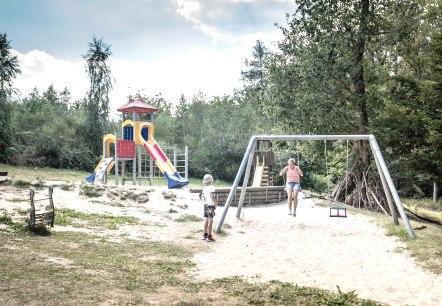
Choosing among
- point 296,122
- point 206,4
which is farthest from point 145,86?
point 296,122

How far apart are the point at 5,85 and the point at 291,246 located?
25.3m

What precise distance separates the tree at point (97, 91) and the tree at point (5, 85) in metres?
6.26

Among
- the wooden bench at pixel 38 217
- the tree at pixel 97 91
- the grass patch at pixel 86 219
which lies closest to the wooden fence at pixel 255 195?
the grass patch at pixel 86 219

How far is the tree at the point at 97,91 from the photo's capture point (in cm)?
3291

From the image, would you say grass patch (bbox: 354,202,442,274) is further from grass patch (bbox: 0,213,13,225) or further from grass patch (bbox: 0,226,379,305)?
grass patch (bbox: 0,213,13,225)

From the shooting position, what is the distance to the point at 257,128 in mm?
36031

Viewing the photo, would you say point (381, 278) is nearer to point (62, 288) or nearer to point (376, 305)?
point (376, 305)

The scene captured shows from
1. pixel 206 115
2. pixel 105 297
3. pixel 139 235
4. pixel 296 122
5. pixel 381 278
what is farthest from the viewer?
pixel 206 115

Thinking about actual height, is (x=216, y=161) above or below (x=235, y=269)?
above

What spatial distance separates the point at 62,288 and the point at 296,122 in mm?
14907

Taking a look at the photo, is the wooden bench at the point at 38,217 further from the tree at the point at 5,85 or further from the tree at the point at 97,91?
the tree at the point at 97,91

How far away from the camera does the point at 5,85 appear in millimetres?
28031

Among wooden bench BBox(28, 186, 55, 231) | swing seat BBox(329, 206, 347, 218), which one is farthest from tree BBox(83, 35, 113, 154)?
wooden bench BBox(28, 186, 55, 231)

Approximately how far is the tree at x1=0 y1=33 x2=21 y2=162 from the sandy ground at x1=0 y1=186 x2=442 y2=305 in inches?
595
